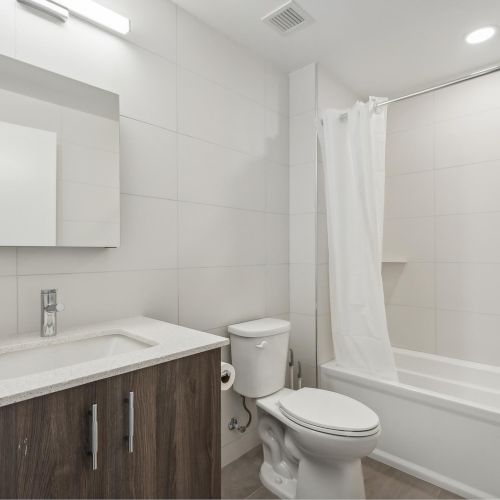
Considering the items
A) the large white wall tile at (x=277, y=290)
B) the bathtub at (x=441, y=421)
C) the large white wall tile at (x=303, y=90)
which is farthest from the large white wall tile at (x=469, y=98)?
the bathtub at (x=441, y=421)

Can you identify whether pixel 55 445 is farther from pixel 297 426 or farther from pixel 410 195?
pixel 410 195

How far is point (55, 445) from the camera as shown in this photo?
0.83m

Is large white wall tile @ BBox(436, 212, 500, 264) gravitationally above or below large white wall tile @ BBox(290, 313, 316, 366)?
above

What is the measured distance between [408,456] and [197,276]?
58.7 inches

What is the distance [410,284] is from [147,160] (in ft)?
6.80

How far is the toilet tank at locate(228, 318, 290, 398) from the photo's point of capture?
6.02 ft

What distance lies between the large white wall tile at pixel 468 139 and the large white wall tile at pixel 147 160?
191 centimetres

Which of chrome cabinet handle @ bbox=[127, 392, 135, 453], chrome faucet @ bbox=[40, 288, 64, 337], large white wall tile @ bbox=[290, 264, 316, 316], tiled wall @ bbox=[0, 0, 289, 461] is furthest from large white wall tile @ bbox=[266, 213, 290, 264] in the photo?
chrome cabinet handle @ bbox=[127, 392, 135, 453]

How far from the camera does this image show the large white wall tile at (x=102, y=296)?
1.27 m

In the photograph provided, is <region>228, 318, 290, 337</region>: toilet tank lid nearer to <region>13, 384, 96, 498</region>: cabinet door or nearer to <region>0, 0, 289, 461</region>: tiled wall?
<region>0, 0, 289, 461</region>: tiled wall

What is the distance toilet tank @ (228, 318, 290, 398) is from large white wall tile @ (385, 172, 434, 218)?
4.74 feet

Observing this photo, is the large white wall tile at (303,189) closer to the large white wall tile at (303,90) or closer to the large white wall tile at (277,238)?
the large white wall tile at (277,238)

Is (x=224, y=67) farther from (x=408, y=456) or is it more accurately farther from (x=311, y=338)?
(x=408, y=456)

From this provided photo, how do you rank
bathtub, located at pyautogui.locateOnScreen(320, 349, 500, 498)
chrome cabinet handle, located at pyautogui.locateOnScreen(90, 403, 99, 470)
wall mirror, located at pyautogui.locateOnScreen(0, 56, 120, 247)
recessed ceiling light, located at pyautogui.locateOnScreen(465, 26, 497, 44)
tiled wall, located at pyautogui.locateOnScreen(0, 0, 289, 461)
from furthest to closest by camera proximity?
recessed ceiling light, located at pyautogui.locateOnScreen(465, 26, 497, 44)
bathtub, located at pyautogui.locateOnScreen(320, 349, 500, 498)
tiled wall, located at pyautogui.locateOnScreen(0, 0, 289, 461)
wall mirror, located at pyautogui.locateOnScreen(0, 56, 120, 247)
chrome cabinet handle, located at pyautogui.locateOnScreen(90, 403, 99, 470)
